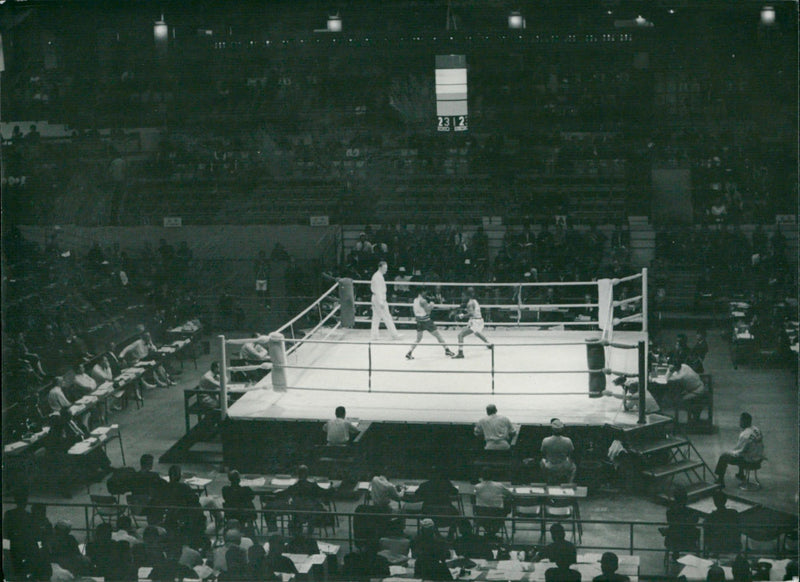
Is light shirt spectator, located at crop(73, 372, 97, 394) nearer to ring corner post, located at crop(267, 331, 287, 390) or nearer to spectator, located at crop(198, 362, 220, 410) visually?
spectator, located at crop(198, 362, 220, 410)

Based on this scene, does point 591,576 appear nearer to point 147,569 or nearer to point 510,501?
point 510,501

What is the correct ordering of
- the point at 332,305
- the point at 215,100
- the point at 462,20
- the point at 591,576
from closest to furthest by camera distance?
the point at 591,576 < the point at 332,305 < the point at 462,20 < the point at 215,100

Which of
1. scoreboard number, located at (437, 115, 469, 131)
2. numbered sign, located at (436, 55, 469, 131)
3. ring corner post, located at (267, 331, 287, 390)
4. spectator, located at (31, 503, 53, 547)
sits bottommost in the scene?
spectator, located at (31, 503, 53, 547)

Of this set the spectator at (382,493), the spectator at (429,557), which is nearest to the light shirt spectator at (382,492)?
the spectator at (382,493)

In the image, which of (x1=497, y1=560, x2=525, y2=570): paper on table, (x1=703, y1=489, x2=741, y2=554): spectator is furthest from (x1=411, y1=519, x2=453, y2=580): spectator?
(x1=703, y1=489, x2=741, y2=554): spectator

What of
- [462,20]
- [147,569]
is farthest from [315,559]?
[462,20]

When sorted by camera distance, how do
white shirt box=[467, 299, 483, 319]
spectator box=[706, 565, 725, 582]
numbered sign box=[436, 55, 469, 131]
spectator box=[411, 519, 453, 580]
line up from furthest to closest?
numbered sign box=[436, 55, 469, 131]
white shirt box=[467, 299, 483, 319]
spectator box=[411, 519, 453, 580]
spectator box=[706, 565, 725, 582]

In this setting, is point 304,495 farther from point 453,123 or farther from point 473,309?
point 453,123

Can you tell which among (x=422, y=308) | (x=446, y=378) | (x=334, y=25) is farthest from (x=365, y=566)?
(x=334, y=25)
